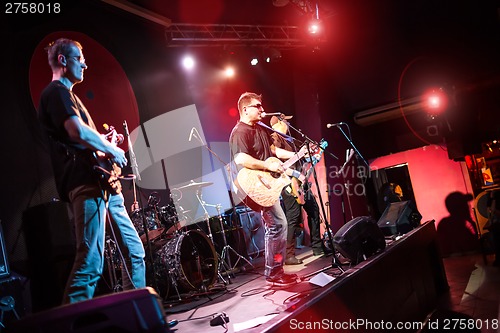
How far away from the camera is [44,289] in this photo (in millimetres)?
4418

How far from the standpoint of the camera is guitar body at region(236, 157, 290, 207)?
12.6ft

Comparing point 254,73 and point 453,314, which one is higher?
point 254,73

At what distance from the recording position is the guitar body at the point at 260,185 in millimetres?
3854

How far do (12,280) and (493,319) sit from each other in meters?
4.80

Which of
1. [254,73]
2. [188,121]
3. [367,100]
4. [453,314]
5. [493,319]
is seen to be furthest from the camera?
[367,100]

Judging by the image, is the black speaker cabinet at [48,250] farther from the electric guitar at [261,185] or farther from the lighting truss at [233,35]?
the lighting truss at [233,35]

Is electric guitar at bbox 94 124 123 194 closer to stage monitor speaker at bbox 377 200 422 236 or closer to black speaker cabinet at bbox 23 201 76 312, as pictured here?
black speaker cabinet at bbox 23 201 76 312

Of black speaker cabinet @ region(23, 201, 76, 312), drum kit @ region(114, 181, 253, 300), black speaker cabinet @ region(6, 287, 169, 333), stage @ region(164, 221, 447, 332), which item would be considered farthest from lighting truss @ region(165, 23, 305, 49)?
black speaker cabinet @ region(6, 287, 169, 333)

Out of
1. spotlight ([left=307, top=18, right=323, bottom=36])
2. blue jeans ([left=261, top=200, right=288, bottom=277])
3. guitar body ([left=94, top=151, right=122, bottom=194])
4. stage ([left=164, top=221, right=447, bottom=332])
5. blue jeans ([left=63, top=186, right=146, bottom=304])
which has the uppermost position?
spotlight ([left=307, top=18, right=323, bottom=36])

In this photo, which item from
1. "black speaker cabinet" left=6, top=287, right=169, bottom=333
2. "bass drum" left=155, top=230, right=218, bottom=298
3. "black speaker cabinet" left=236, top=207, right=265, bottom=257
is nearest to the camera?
"black speaker cabinet" left=6, top=287, right=169, bottom=333

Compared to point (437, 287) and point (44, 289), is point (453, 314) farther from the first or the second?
point (44, 289)

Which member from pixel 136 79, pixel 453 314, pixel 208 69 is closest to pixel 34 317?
pixel 453 314

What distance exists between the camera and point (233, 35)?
756cm

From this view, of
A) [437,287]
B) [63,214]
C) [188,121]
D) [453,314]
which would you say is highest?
[188,121]
